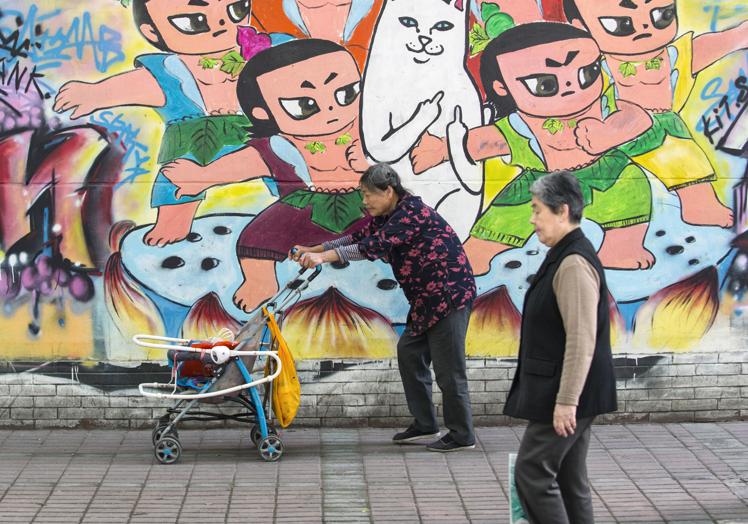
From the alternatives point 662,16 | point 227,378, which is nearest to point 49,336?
point 227,378

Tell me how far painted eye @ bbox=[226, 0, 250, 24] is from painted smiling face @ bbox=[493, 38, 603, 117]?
1.78 metres

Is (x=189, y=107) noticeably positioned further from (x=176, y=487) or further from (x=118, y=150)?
(x=176, y=487)

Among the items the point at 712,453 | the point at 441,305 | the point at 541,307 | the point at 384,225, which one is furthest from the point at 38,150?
the point at 712,453

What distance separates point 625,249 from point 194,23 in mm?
3386

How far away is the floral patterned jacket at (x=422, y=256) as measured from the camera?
23.2 ft

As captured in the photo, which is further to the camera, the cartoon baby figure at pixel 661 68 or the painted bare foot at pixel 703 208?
the painted bare foot at pixel 703 208

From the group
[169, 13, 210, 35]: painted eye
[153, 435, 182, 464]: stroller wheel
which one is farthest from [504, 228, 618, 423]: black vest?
[169, 13, 210, 35]: painted eye

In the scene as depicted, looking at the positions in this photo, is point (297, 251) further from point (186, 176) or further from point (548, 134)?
point (548, 134)

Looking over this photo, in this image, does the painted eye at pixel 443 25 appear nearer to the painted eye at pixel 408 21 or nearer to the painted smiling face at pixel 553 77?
the painted eye at pixel 408 21

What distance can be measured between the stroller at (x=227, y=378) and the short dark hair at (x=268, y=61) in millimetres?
1282

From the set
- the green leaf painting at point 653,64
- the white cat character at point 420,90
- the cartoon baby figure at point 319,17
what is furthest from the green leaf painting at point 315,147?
the green leaf painting at point 653,64

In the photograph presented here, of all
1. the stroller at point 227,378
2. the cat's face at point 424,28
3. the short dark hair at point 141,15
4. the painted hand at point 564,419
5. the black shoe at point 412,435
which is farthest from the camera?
the cat's face at point 424,28

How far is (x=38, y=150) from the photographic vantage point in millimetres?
7602

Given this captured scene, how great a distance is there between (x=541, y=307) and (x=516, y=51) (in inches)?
128
